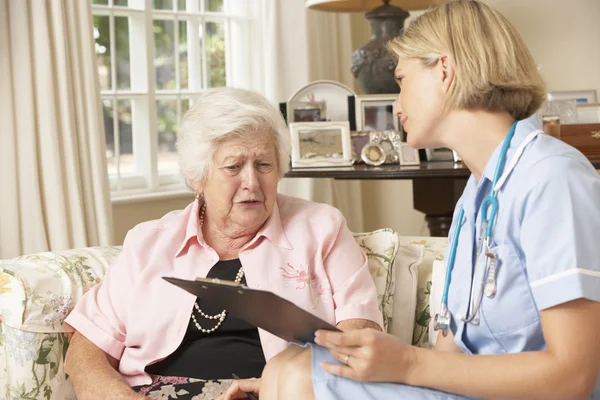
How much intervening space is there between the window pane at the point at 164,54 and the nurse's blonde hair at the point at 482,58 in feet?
8.85

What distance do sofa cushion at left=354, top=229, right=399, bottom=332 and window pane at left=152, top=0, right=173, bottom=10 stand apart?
88.4 inches

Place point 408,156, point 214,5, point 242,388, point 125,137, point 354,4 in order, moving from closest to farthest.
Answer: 1. point 242,388
2. point 408,156
3. point 354,4
4. point 125,137
5. point 214,5

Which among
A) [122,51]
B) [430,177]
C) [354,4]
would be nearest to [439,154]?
[430,177]

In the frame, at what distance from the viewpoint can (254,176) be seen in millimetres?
1966

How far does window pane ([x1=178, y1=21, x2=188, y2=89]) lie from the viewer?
4039 millimetres

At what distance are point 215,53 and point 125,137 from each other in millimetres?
660

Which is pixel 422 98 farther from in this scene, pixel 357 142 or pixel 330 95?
pixel 330 95

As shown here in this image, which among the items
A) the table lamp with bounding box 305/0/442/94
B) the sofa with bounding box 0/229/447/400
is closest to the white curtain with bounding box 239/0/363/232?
the table lamp with bounding box 305/0/442/94

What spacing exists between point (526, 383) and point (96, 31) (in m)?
2.93

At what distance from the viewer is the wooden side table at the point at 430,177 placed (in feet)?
9.22

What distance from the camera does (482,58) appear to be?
4.49ft

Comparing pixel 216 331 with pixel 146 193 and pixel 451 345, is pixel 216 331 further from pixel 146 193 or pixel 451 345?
pixel 146 193

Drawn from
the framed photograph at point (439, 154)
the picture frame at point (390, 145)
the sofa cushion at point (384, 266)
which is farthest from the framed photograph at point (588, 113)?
the sofa cushion at point (384, 266)

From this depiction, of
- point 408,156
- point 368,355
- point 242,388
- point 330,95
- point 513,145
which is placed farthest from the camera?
point 330,95
